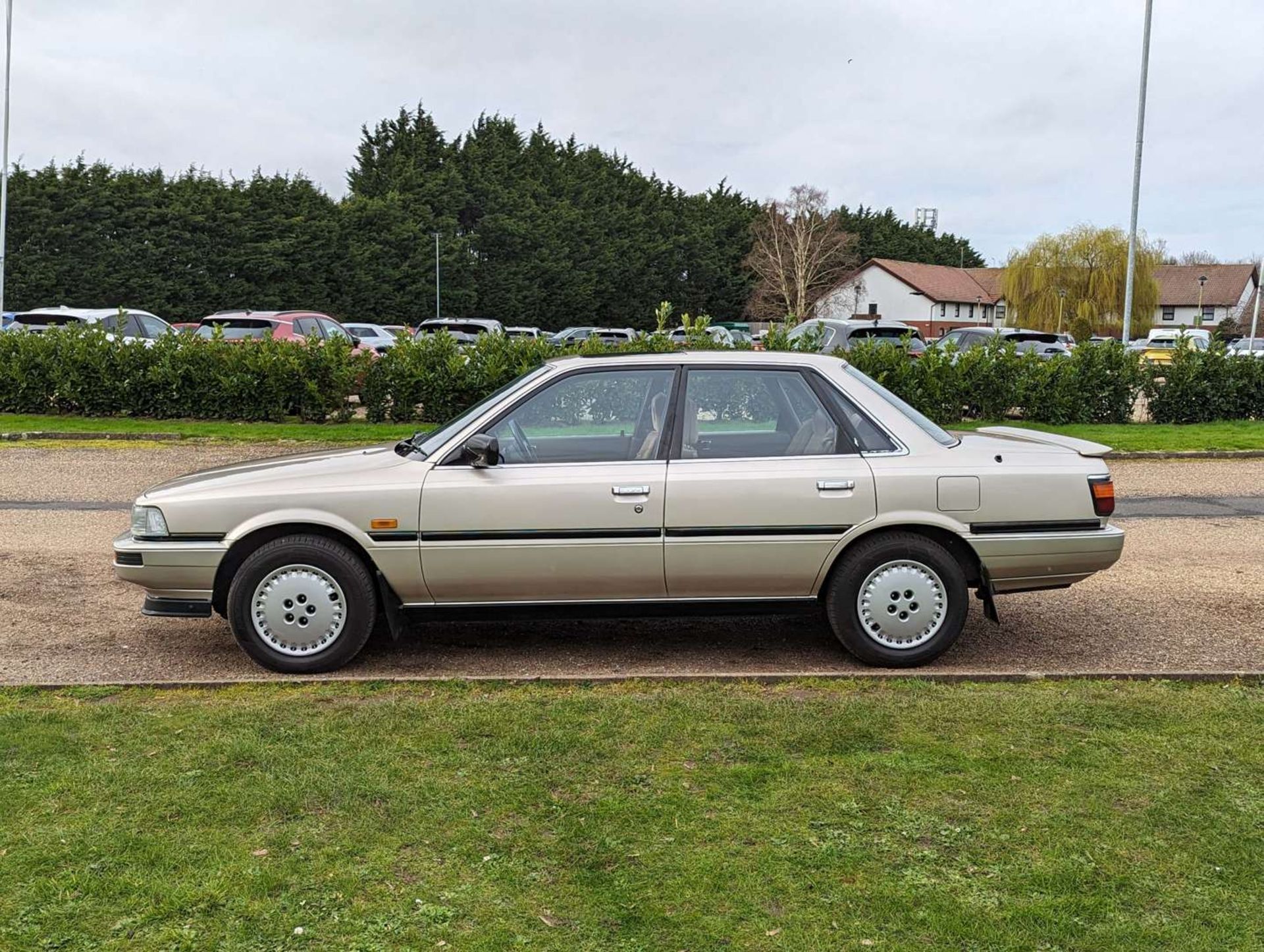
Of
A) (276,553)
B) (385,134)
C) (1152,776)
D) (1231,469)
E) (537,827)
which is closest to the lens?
(537,827)

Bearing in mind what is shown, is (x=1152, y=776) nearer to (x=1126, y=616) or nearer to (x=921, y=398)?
(x=1126, y=616)

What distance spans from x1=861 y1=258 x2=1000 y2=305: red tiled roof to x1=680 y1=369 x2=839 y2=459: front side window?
84713 millimetres

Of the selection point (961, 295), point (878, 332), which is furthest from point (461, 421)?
point (961, 295)

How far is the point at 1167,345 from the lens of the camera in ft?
145

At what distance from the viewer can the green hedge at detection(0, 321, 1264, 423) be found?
725 inches

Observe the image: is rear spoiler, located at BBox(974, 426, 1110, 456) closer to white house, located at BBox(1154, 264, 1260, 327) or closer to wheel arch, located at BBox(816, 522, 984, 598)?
wheel arch, located at BBox(816, 522, 984, 598)

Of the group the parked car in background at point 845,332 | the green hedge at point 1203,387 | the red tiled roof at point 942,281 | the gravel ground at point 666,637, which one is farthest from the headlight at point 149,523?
the red tiled roof at point 942,281

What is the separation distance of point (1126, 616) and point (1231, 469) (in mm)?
9272

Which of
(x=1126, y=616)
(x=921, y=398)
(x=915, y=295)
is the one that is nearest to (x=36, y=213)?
(x=921, y=398)

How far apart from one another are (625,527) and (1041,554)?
7.07 feet

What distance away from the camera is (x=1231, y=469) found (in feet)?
50.7

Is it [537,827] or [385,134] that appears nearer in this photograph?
[537,827]

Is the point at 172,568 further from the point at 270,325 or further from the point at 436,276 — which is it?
the point at 436,276

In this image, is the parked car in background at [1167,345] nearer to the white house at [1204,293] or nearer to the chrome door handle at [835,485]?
the chrome door handle at [835,485]
